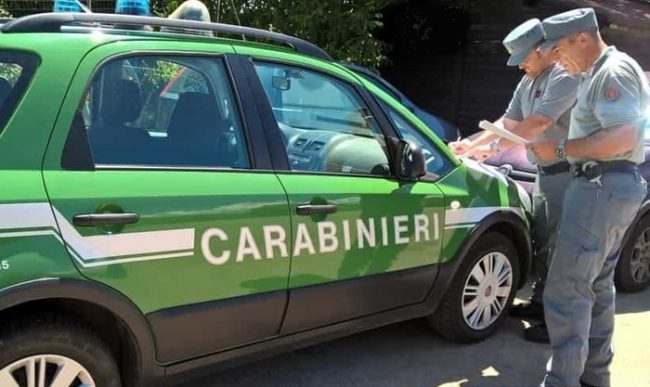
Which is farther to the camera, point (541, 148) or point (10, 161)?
point (541, 148)

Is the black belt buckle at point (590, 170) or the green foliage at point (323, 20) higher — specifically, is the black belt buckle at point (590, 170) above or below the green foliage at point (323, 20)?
below

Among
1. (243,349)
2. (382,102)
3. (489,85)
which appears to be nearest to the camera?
(243,349)

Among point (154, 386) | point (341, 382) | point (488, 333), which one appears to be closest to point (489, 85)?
point (488, 333)

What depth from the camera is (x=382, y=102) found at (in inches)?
140

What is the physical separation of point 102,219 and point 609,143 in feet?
6.79

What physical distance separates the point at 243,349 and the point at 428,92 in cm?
942

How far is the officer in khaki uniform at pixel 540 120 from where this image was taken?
12.2ft

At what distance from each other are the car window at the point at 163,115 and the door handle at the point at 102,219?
220 mm

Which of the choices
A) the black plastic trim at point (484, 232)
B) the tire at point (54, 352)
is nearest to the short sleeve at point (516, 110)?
the black plastic trim at point (484, 232)

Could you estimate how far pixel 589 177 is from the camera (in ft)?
10.1

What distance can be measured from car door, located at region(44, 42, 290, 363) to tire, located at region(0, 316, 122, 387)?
0.69 ft

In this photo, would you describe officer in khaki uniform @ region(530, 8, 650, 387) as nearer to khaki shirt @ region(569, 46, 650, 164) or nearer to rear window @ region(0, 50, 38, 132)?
khaki shirt @ region(569, 46, 650, 164)

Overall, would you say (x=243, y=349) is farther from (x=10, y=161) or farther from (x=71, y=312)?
(x=10, y=161)

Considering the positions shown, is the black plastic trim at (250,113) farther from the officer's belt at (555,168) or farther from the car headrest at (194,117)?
the officer's belt at (555,168)
